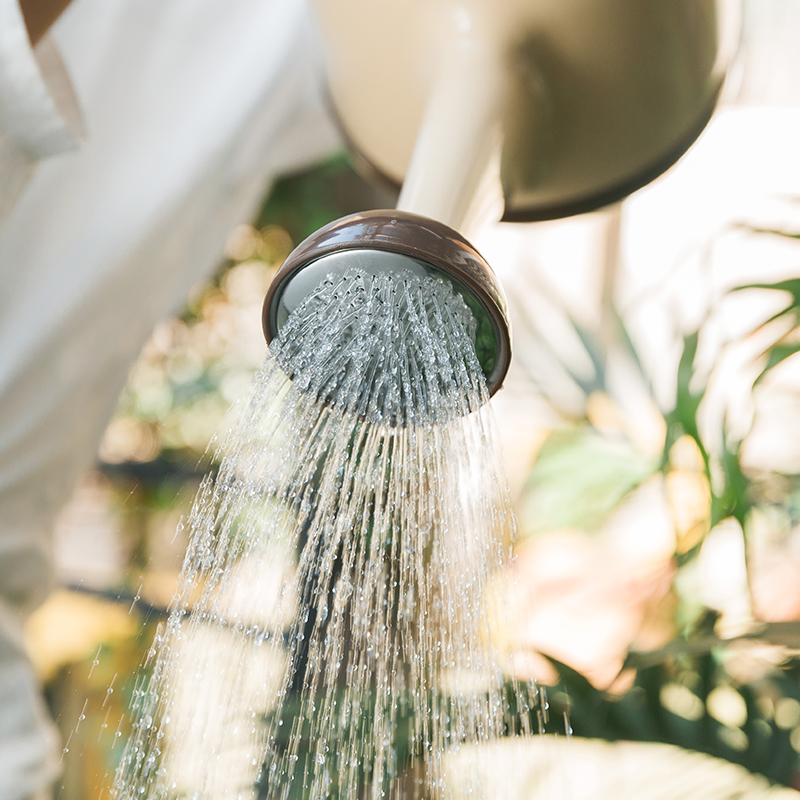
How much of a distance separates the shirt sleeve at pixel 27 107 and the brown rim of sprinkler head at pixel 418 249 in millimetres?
199

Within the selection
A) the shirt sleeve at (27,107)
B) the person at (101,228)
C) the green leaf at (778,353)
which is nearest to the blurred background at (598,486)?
the green leaf at (778,353)

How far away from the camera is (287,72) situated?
2.32 ft

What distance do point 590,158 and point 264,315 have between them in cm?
23

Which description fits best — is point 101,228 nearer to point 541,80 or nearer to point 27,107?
point 27,107

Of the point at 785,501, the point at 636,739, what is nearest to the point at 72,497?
the point at 636,739

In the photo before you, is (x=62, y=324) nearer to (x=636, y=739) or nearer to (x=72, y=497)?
(x=72, y=497)

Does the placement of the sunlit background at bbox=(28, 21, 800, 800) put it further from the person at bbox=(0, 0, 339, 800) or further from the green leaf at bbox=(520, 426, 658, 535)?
the person at bbox=(0, 0, 339, 800)

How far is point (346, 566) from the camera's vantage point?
16.0 inches

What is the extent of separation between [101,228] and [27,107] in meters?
0.23

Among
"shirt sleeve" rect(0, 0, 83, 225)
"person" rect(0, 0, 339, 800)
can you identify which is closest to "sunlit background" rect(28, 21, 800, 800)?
"person" rect(0, 0, 339, 800)

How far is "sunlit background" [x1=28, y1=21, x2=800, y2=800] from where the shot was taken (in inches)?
20.7

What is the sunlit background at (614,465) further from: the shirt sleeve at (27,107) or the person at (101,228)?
the shirt sleeve at (27,107)

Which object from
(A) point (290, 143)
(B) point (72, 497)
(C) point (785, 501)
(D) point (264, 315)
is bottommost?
(C) point (785, 501)

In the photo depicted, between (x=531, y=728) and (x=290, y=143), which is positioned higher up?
(x=290, y=143)
